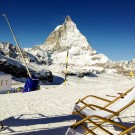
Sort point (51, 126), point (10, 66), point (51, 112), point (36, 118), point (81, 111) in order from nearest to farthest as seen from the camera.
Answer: point (81, 111) < point (51, 126) < point (36, 118) < point (51, 112) < point (10, 66)

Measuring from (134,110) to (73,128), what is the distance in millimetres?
4641

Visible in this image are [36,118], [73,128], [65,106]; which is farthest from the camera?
[65,106]

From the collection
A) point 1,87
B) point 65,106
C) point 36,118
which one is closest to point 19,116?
point 36,118

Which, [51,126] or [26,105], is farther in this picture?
[26,105]

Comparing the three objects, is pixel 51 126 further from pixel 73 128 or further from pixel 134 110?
pixel 134 110

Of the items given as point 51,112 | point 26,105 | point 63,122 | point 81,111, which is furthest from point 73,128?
point 26,105

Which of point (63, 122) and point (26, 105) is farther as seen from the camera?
point (26, 105)

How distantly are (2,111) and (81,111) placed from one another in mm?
3689

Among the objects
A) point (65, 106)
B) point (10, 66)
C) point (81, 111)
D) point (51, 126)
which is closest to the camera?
point (81, 111)

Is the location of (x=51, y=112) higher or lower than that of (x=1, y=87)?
lower

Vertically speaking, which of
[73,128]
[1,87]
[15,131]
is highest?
[1,87]

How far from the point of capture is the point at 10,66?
85125 mm

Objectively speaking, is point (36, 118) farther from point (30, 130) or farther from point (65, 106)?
point (65, 106)

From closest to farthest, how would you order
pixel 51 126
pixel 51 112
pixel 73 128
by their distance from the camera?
pixel 73 128, pixel 51 126, pixel 51 112
